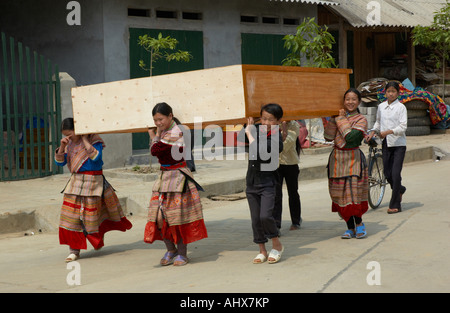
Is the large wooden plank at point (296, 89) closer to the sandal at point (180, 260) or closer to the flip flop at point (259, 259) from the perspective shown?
the flip flop at point (259, 259)

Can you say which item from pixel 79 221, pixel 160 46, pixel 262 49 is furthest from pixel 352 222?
pixel 262 49

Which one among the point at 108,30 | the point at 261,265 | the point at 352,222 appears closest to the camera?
the point at 261,265

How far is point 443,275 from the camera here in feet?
18.4

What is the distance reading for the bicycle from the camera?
9492mm

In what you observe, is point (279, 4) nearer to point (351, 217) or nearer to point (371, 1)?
point (371, 1)

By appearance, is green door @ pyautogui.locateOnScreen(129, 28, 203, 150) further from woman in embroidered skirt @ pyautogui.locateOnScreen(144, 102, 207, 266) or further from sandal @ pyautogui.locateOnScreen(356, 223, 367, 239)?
woman in embroidered skirt @ pyautogui.locateOnScreen(144, 102, 207, 266)

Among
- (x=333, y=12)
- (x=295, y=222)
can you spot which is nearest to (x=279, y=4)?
(x=333, y=12)

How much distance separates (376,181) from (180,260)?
4091 mm

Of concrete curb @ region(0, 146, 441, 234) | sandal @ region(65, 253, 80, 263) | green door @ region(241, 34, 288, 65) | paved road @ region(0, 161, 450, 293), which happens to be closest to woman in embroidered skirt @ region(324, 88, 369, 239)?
paved road @ region(0, 161, 450, 293)

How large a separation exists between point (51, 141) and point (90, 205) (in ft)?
17.8

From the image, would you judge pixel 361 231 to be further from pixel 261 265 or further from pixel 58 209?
pixel 58 209

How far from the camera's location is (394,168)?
902cm

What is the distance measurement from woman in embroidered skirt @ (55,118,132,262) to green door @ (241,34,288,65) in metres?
10.0
